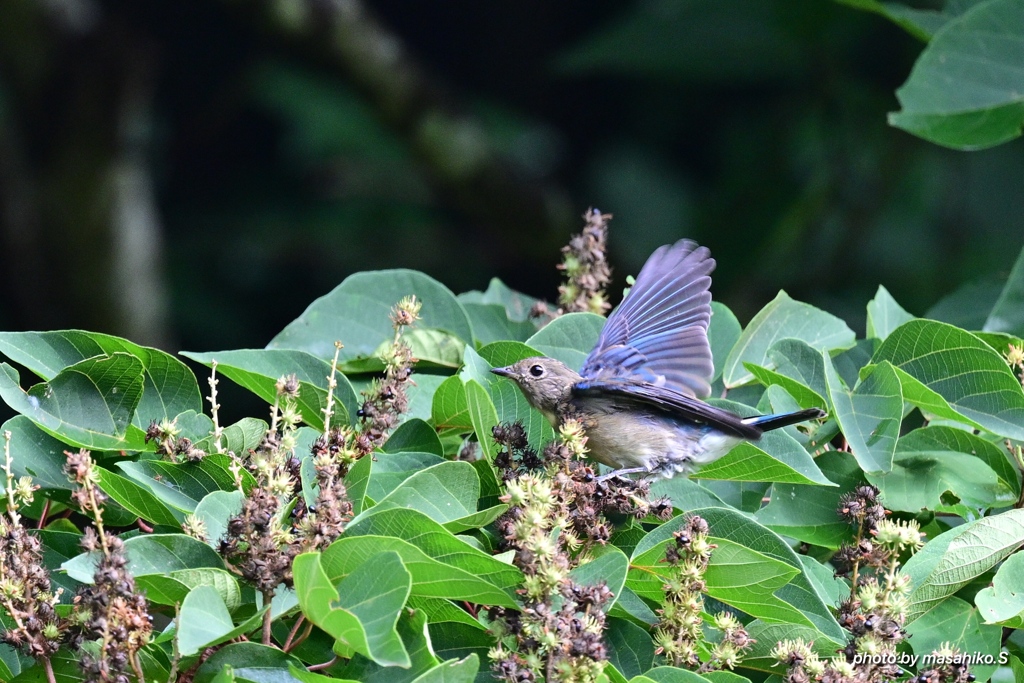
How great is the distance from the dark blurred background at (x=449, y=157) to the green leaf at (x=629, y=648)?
4784 millimetres

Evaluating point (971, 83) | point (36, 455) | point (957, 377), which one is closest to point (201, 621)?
point (36, 455)

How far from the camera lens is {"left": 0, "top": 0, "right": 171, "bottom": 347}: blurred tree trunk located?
599cm

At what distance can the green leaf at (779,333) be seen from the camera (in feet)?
7.49

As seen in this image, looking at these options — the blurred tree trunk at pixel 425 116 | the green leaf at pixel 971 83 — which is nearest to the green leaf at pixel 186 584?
the green leaf at pixel 971 83

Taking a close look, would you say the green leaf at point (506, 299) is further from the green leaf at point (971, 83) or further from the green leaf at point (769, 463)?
the green leaf at point (971, 83)

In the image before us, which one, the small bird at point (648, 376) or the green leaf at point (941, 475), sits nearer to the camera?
the green leaf at point (941, 475)

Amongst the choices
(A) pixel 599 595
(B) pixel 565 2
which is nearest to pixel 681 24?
(B) pixel 565 2

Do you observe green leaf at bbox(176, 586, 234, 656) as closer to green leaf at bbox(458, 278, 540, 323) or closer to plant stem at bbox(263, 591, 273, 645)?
plant stem at bbox(263, 591, 273, 645)

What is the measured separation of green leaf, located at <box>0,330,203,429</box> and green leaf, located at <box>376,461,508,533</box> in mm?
543

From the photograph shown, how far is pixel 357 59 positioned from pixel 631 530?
5039mm

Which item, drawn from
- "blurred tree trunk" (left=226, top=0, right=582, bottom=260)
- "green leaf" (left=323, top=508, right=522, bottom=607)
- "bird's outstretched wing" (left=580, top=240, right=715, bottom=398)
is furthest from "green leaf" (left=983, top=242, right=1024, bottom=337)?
"blurred tree trunk" (left=226, top=0, right=582, bottom=260)

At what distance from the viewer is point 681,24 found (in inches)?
263

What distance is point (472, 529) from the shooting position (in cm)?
165

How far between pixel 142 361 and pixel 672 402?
1020 millimetres
